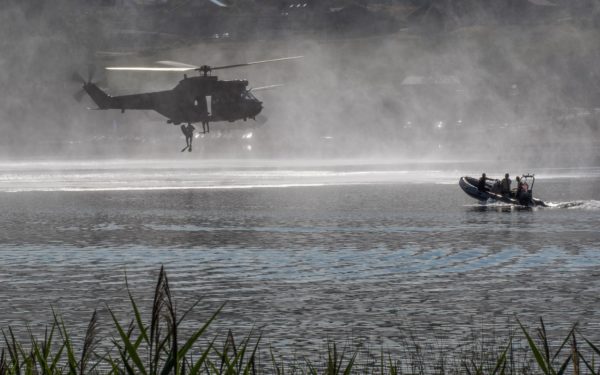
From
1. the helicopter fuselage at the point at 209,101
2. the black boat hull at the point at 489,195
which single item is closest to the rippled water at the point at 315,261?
the black boat hull at the point at 489,195

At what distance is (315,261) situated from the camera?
187ft

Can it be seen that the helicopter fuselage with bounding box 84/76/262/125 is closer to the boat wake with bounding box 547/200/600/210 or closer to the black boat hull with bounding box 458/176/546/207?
the black boat hull with bounding box 458/176/546/207

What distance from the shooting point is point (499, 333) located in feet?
104

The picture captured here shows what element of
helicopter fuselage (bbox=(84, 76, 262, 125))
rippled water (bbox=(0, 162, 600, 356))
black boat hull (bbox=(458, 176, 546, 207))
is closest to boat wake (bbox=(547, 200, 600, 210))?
rippled water (bbox=(0, 162, 600, 356))

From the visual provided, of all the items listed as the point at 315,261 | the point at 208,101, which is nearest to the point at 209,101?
the point at 208,101

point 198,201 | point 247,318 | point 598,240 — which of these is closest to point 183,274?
point 247,318

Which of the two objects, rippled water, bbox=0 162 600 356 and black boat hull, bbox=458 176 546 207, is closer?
rippled water, bbox=0 162 600 356

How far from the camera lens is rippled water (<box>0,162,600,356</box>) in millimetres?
36094

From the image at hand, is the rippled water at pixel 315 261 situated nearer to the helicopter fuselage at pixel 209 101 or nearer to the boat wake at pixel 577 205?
the boat wake at pixel 577 205

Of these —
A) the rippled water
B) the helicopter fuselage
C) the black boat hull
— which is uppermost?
the helicopter fuselage

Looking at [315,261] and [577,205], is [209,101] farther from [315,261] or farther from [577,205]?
→ [577,205]

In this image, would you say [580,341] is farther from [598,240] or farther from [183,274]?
[598,240]

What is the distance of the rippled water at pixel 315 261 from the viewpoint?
36094 millimetres

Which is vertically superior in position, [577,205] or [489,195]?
[489,195]
